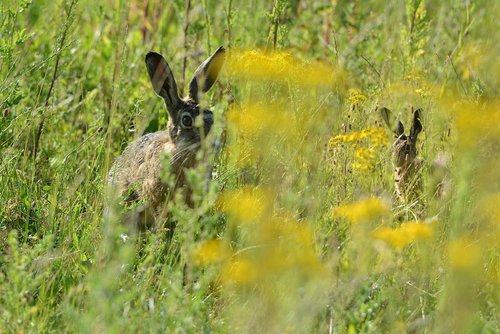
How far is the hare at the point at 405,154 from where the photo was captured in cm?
514

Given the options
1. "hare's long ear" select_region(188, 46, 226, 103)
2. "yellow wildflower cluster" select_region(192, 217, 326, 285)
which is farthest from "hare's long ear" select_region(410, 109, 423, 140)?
"yellow wildflower cluster" select_region(192, 217, 326, 285)

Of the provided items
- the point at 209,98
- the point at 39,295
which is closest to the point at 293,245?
the point at 39,295

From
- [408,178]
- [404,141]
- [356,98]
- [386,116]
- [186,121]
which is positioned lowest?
[408,178]

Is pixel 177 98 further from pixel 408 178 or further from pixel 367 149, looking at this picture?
pixel 367 149

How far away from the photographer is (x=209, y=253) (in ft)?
11.4

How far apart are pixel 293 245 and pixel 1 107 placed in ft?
5.76

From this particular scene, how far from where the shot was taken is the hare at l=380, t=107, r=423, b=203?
5.14 meters

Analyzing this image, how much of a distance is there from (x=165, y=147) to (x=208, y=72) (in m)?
0.46

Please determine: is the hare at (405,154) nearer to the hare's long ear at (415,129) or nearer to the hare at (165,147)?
the hare's long ear at (415,129)

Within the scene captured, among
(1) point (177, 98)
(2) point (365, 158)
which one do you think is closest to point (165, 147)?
(1) point (177, 98)

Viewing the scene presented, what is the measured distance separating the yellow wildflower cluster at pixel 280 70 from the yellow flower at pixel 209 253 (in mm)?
1088

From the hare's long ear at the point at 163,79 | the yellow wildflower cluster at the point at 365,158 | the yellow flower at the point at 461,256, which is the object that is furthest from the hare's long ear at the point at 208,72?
the yellow flower at the point at 461,256

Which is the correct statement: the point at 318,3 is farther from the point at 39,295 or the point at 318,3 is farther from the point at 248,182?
the point at 39,295

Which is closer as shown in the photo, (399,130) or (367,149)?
(367,149)
